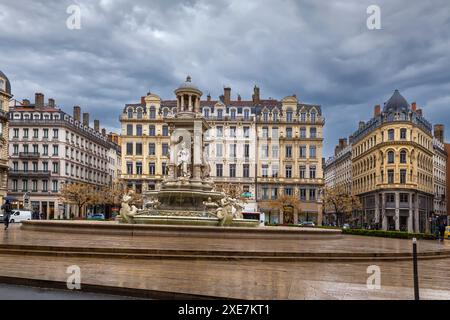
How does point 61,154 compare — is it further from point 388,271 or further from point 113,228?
point 388,271

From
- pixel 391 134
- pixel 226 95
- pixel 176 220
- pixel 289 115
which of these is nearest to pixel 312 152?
pixel 289 115

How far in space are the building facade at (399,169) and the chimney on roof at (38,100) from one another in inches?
2369

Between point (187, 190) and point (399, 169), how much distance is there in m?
59.2

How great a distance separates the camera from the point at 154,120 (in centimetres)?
8825

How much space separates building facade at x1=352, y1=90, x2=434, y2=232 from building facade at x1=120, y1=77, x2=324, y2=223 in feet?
32.1

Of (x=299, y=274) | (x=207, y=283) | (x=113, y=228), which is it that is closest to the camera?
(x=207, y=283)

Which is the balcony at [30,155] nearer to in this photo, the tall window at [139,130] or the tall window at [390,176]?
the tall window at [139,130]

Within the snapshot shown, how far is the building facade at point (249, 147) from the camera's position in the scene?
289ft

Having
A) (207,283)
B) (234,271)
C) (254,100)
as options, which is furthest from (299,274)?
(254,100)

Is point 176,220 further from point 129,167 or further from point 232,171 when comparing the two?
point 129,167

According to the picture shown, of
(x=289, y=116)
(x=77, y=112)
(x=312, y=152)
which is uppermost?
(x=77, y=112)

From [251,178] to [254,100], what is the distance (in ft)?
49.5

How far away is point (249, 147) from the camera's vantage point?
291 ft
